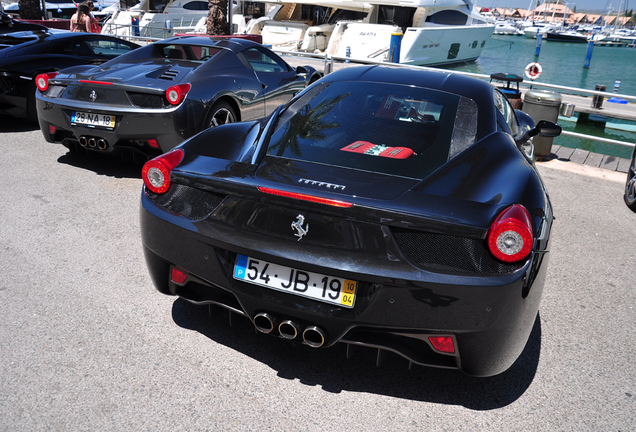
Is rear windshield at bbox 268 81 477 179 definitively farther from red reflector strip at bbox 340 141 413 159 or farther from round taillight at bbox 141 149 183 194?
round taillight at bbox 141 149 183 194

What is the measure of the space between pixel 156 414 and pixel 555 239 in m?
3.62

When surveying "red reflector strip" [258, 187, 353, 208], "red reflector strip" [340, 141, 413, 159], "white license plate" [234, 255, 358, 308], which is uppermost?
"red reflector strip" [340, 141, 413, 159]

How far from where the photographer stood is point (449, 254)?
2045 millimetres

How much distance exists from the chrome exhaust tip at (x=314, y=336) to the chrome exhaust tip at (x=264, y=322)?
0.54 feet

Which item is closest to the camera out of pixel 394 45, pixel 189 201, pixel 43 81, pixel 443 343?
pixel 443 343

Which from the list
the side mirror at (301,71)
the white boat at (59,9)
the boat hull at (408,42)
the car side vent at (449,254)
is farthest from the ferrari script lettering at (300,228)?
the white boat at (59,9)

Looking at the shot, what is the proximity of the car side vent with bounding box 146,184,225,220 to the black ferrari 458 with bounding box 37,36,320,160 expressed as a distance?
256cm

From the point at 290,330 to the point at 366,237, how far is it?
1.81 feet

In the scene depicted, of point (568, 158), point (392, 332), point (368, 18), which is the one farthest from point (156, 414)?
point (368, 18)

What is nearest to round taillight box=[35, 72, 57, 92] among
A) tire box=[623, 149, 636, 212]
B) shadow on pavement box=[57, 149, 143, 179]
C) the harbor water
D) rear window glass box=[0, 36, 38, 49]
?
shadow on pavement box=[57, 149, 143, 179]

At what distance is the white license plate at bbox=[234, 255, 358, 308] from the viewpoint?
2.13m

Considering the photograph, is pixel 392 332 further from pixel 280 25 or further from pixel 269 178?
pixel 280 25

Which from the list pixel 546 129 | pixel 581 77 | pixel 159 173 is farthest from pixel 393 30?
pixel 159 173

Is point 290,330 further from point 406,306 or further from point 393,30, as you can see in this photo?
point 393,30
